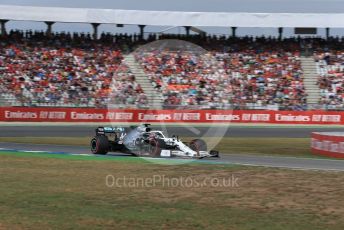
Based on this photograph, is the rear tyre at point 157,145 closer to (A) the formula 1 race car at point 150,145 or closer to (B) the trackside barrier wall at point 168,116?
(A) the formula 1 race car at point 150,145

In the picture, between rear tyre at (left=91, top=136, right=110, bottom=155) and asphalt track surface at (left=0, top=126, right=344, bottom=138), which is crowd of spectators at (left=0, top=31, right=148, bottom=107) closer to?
asphalt track surface at (left=0, top=126, right=344, bottom=138)

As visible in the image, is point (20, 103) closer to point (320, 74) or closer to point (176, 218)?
point (320, 74)

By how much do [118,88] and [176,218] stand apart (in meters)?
30.9

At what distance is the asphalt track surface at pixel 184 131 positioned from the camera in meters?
30.0

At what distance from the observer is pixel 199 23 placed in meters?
48.9

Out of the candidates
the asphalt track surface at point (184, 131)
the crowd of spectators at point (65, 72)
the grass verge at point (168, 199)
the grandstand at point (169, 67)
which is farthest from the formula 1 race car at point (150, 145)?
the grandstand at point (169, 67)

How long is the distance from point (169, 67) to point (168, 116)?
4.60 meters

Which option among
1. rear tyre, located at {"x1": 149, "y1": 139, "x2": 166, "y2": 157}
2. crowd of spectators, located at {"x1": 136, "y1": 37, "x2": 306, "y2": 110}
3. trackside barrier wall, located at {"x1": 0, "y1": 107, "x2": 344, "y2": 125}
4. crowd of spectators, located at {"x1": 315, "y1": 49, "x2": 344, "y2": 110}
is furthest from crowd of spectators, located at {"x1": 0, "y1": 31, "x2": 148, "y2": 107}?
rear tyre, located at {"x1": 149, "y1": 139, "x2": 166, "y2": 157}

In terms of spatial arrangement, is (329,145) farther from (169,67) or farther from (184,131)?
(169,67)

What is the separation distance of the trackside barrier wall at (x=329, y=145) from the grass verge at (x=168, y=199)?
5.70 metres

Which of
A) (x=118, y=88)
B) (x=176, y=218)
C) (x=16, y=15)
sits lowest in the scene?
(x=176, y=218)

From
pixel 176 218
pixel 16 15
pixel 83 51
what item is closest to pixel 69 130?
pixel 83 51

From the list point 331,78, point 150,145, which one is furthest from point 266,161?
point 331,78

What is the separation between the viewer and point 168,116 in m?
38.6
